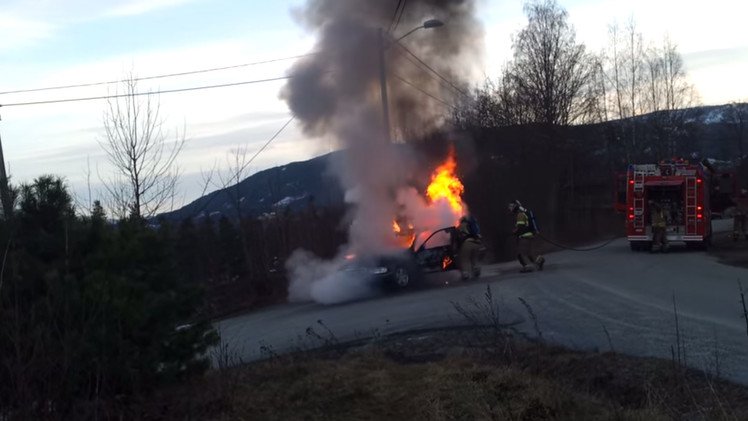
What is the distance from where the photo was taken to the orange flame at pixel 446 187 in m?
19.9

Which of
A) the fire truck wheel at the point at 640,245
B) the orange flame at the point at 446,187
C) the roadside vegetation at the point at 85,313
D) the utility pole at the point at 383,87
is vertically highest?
the utility pole at the point at 383,87

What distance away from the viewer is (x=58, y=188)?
595 centimetres

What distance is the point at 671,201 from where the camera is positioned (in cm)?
2200

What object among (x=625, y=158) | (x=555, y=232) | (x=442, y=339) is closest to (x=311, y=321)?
(x=442, y=339)

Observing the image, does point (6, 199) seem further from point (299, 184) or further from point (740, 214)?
point (299, 184)

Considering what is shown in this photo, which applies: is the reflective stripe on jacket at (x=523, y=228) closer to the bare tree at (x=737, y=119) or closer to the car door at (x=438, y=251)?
the car door at (x=438, y=251)

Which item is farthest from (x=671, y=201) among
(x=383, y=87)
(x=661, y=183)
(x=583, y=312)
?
(x=583, y=312)

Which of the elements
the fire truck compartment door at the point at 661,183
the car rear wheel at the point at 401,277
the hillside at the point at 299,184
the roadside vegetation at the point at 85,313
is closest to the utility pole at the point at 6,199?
the roadside vegetation at the point at 85,313

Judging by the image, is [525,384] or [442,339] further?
[442,339]

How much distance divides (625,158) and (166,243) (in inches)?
1644

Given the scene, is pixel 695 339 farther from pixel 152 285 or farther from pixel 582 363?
pixel 152 285

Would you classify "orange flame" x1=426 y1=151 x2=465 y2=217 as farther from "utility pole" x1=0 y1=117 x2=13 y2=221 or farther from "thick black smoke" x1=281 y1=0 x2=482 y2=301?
"utility pole" x1=0 y1=117 x2=13 y2=221

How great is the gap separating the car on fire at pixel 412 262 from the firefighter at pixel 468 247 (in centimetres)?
38

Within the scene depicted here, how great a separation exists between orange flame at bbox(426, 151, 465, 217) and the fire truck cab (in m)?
5.53
